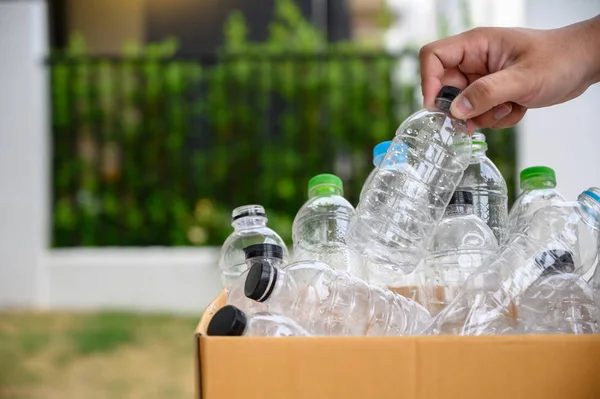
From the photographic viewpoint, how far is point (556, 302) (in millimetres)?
896

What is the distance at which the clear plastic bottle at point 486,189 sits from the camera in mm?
1155

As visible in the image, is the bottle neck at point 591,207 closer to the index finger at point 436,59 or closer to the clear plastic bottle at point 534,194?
the clear plastic bottle at point 534,194

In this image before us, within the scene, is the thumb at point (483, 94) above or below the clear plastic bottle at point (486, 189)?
above

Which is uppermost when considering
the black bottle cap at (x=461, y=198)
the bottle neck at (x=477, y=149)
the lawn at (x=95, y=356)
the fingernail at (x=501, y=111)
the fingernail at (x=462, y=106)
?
the fingernail at (x=462, y=106)

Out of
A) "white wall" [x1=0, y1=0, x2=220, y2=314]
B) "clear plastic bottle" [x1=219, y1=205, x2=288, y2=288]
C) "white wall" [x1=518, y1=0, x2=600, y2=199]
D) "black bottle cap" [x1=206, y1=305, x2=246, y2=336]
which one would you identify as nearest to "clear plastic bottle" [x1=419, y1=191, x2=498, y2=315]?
"clear plastic bottle" [x1=219, y1=205, x2=288, y2=288]

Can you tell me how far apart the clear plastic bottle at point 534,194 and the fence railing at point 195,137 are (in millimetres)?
4115

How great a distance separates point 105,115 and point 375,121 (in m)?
2.08

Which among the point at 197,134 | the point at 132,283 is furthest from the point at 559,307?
the point at 197,134

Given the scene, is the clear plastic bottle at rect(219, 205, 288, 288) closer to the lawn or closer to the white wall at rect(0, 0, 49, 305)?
the lawn

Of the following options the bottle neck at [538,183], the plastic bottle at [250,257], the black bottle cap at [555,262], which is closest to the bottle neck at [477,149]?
the bottle neck at [538,183]

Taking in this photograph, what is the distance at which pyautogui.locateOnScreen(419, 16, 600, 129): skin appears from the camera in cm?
103

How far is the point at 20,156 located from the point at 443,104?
4.74m

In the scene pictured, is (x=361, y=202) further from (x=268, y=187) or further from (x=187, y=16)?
(x=187, y=16)

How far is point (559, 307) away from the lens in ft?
2.95
